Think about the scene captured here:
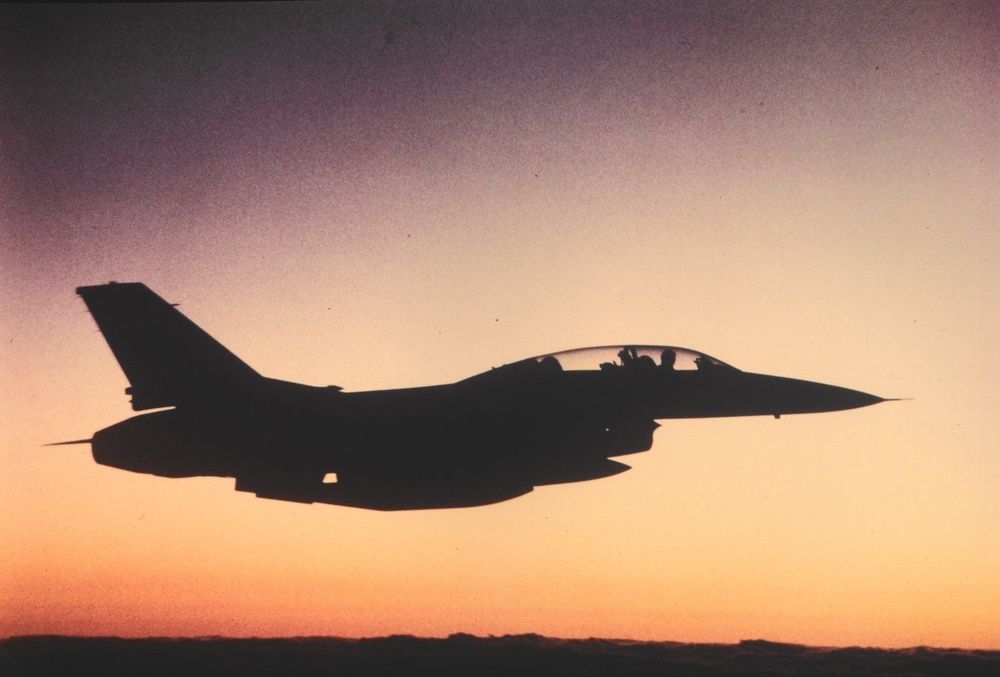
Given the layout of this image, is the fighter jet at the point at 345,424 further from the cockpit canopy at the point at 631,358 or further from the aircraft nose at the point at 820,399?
the aircraft nose at the point at 820,399

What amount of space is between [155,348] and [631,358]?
7536mm

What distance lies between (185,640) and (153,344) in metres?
14.3

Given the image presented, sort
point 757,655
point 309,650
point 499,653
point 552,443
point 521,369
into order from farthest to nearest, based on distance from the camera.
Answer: point 757,655 → point 309,650 → point 499,653 → point 521,369 → point 552,443

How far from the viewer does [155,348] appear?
1081cm

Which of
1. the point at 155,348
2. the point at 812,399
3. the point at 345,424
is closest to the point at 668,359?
the point at 812,399

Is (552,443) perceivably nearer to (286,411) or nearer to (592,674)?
(286,411)

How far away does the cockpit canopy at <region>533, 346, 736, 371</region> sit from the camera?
36.7 ft

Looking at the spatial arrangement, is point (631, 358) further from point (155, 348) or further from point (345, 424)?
point (155, 348)

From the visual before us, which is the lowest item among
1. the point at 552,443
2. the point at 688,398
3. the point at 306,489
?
the point at 306,489

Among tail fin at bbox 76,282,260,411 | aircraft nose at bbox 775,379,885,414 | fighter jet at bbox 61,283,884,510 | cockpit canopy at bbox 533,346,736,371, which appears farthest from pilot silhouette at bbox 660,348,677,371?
tail fin at bbox 76,282,260,411

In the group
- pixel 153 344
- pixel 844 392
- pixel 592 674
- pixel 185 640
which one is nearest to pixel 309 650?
pixel 185 640

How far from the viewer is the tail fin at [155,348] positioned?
10766 millimetres

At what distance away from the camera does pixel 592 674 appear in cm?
1499

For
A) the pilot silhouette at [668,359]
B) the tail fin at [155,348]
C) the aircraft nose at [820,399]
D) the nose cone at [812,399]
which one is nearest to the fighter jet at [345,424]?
the tail fin at [155,348]
